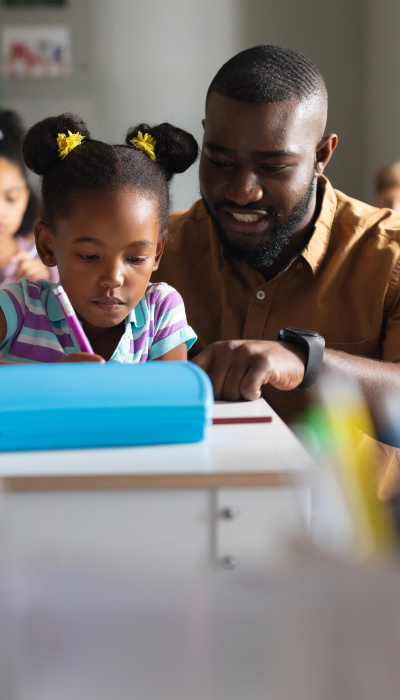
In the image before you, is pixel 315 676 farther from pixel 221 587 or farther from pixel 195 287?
pixel 195 287

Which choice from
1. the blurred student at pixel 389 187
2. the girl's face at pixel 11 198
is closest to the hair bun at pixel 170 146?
the girl's face at pixel 11 198

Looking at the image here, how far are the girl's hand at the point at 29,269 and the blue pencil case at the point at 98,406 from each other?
5.44 ft

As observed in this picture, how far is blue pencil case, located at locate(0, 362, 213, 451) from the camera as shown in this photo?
1.68 ft

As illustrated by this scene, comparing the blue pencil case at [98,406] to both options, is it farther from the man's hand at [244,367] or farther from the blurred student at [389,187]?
the blurred student at [389,187]

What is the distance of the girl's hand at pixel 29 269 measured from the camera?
2.16 metres

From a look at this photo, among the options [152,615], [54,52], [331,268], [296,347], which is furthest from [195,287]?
[54,52]

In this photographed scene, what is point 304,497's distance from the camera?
0.43 m

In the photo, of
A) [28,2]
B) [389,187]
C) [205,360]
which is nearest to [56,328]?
[205,360]

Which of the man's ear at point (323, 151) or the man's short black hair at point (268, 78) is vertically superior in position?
the man's short black hair at point (268, 78)

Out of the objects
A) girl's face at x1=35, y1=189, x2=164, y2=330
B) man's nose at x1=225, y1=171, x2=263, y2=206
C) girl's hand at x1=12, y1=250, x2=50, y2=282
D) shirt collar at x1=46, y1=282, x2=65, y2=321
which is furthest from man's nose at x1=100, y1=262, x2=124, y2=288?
girl's hand at x1=12, y1=250, x2=50, y2=282

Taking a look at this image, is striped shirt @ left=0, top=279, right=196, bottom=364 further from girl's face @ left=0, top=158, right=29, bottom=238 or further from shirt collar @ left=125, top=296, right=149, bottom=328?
girl's face @ left=0, top=158, right=29, bottom=238

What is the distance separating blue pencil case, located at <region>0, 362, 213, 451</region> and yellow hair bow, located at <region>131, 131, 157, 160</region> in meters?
0.56

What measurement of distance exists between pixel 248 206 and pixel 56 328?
509 mm

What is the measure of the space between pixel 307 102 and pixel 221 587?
4.04 feet
